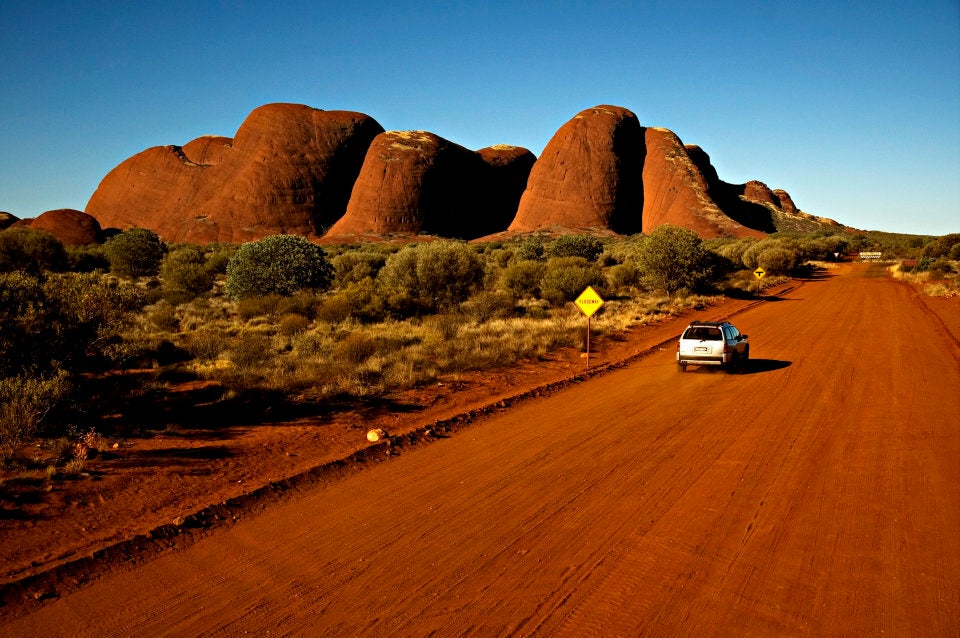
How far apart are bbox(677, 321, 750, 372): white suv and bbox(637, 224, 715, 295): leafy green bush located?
18572 mm

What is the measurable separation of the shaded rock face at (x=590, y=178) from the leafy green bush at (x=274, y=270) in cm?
6507

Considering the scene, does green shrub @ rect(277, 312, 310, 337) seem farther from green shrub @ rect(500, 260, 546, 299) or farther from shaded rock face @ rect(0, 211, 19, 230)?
shaded rock face @ rect(0, 211, 19, 230)

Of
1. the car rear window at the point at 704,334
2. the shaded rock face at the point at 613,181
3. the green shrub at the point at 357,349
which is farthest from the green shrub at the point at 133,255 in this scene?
the shaded rock face at the point at 613,181

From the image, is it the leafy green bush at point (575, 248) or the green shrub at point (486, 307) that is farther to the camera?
the leafy green bush at point (575, 248)

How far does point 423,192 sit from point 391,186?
5.09 m

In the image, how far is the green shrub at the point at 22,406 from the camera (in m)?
7.38

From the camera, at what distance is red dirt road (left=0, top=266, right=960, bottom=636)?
14.3ft

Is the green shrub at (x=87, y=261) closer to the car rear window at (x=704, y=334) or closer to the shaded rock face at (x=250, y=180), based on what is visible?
the shaded rock face at (x=250, y=180)

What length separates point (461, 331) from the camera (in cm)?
1855

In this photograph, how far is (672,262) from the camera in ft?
106

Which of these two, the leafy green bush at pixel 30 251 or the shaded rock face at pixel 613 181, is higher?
the shaded rock face at pixel 613 181

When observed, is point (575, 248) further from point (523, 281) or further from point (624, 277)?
point (523, 281)

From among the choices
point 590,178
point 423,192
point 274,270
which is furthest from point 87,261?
point 590,178

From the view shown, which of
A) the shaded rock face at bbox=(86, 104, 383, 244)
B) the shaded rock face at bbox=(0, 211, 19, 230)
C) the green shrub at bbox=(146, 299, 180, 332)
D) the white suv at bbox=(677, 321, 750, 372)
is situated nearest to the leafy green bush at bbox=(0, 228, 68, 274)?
the green shrub at bbox=(146, 299, 180, 332)
